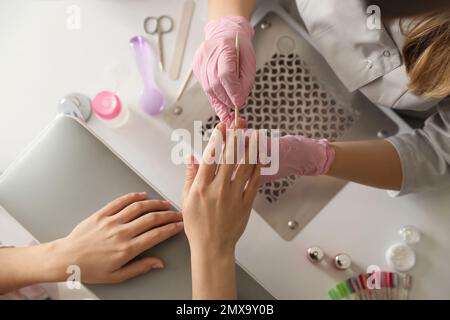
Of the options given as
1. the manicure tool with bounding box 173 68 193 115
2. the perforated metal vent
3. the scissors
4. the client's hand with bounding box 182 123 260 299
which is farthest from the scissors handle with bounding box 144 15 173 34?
the client's hand with bounding box 182 123 260 299

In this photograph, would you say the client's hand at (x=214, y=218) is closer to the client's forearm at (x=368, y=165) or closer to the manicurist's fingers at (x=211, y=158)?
the manicurist's fingers at (x=211, y=158)

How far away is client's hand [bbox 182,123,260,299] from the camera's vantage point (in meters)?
0.62

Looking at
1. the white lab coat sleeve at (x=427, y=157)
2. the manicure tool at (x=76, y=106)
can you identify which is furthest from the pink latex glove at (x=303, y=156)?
the manicure tool at (x=76, y=106)

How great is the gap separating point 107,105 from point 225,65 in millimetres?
259

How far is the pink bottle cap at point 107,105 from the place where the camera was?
31.1 inches

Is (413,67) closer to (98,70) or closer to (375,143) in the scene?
(375,143)

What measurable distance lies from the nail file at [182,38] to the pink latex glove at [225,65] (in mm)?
69

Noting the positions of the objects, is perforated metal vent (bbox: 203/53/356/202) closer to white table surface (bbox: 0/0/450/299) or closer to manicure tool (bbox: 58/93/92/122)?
white table surface (bbox: 0/0/450/299)

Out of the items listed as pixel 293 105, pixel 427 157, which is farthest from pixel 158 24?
pixel 427 157

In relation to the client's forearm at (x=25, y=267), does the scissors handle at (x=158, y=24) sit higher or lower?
higher

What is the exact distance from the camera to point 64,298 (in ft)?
2.48

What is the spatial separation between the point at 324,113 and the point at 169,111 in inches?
12.6

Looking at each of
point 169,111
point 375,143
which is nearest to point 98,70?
point 169,111

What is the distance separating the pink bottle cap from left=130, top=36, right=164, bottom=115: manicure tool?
0.05 m
